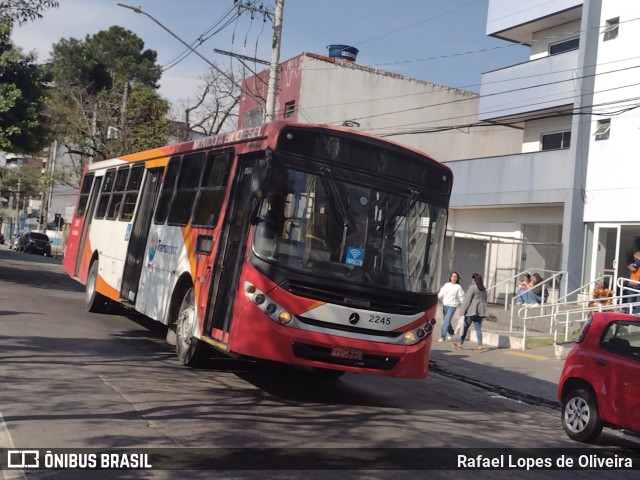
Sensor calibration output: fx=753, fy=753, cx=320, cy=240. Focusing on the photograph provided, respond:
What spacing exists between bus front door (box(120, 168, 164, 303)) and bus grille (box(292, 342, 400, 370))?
A: 5422 mm

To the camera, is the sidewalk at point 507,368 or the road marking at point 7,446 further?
the sidewalk at point 507,368

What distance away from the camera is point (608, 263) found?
852 inches

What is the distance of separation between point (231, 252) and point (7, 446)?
3.80 metres

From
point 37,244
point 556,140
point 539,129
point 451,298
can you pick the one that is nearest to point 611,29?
point 556,140

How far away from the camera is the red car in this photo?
26.8ft

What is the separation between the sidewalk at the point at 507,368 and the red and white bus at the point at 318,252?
4410 mm

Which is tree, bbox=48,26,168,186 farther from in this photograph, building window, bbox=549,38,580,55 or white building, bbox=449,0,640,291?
building window, bbox=549,38,580,55

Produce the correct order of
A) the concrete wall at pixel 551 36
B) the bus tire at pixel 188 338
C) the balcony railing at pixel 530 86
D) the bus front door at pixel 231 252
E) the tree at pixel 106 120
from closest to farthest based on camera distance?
1. the bus front door at pixel 231 252
2. the bus tire at pixel 188 338
3. the balcony railing at pixel 530 86
4. the concrete wall at pixel 551 36
5. the tree at pixel 106 120

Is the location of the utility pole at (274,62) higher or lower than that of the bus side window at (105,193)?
higher

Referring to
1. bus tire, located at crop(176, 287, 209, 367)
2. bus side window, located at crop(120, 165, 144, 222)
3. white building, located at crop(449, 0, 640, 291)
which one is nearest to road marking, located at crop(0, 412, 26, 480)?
bus tire, located at crop(176, 287, 209, 367)

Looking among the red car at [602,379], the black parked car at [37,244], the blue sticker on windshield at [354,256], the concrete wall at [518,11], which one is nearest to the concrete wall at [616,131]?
the concrete wall at [518,11]

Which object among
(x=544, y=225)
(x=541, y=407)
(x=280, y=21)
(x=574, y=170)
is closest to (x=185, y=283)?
(x=541, y=407)

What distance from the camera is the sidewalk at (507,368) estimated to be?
1293 cm

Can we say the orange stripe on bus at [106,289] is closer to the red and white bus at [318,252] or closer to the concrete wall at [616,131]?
the red and white bus at [318,252]
